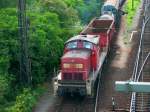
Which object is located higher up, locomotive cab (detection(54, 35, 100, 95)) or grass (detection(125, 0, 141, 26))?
grass (detection(125, 0, 141, 26))

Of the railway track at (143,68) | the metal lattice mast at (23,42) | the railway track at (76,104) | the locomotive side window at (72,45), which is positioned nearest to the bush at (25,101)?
the metal lattice mast at (23,42)

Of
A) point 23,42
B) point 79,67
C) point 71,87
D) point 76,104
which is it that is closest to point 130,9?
point 23,42

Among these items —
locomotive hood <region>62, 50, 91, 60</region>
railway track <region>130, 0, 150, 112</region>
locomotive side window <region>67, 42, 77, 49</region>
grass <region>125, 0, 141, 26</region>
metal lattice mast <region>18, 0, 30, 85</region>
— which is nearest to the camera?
railway track <region>130, 0, 150, 112</region>

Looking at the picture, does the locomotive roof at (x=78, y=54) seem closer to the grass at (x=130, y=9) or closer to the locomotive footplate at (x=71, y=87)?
the locomotive footplate at (x=71, y=87)

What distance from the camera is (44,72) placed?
31984mm

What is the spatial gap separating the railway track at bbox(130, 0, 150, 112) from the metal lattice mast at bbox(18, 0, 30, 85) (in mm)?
6916

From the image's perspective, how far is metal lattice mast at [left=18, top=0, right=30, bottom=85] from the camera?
92.0 ft

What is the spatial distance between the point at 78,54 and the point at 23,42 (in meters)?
3.52

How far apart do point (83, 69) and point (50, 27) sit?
26.3ft

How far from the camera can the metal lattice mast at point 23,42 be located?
2803 centimetres

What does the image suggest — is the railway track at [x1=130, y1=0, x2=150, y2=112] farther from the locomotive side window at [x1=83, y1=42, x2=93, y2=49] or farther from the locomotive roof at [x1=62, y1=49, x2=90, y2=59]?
the locomotive side window at [x1=83, y1=42, x2=93, y2=49]

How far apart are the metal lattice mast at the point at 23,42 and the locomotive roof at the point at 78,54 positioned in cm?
257

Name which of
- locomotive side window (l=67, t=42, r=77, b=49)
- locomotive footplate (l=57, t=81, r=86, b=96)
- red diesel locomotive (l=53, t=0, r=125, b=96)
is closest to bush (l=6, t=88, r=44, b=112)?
red diesel locomotive (l=53, t=0, r=125, b=96)

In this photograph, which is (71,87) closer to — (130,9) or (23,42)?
(23,42)
